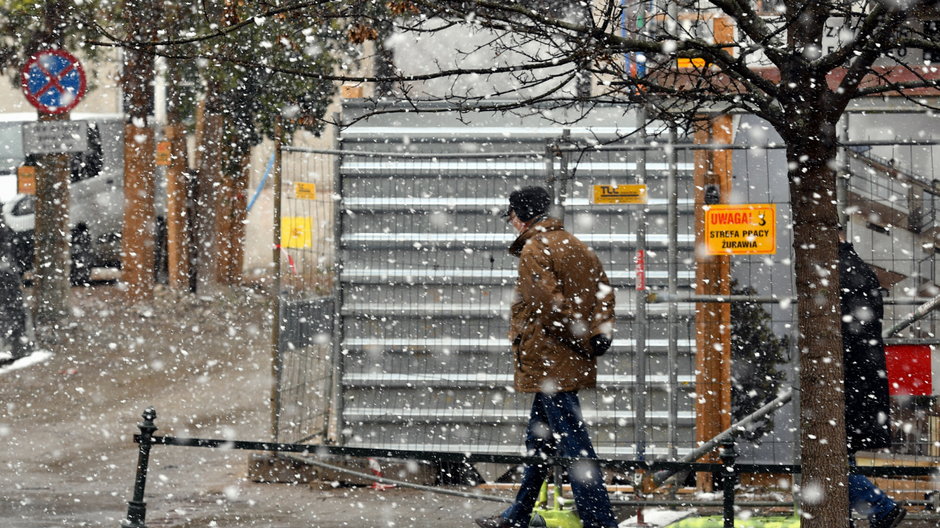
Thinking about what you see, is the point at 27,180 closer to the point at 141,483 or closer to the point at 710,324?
the point at 710,324

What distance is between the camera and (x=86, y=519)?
8391mm

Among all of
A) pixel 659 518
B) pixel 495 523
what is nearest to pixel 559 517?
pixel 495 523

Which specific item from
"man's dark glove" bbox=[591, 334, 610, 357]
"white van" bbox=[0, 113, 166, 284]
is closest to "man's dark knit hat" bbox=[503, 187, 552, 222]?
"man's dark glove" bbox=[591, 334, 610, 357]

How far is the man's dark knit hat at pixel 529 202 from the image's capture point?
7.71m

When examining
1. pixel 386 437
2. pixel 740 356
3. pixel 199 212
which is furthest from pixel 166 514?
pixel 199 212

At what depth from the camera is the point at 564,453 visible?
7.47 meters

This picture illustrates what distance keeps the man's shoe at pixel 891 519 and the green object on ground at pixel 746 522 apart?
1.47 feet

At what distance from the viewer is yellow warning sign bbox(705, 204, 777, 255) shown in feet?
27.8

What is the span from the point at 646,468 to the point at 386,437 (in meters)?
3.87

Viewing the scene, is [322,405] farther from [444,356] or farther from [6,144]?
[6,144]

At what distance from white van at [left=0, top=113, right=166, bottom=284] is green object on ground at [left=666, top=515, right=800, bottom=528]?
15535 mm

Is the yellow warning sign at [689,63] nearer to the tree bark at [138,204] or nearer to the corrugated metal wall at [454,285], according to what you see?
the corrugated metal wall at [454,285]

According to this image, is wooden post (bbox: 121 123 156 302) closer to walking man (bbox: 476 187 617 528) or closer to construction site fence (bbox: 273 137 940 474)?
construction site fence (bbox: 273 137 940 474)

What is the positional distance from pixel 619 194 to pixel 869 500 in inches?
102
